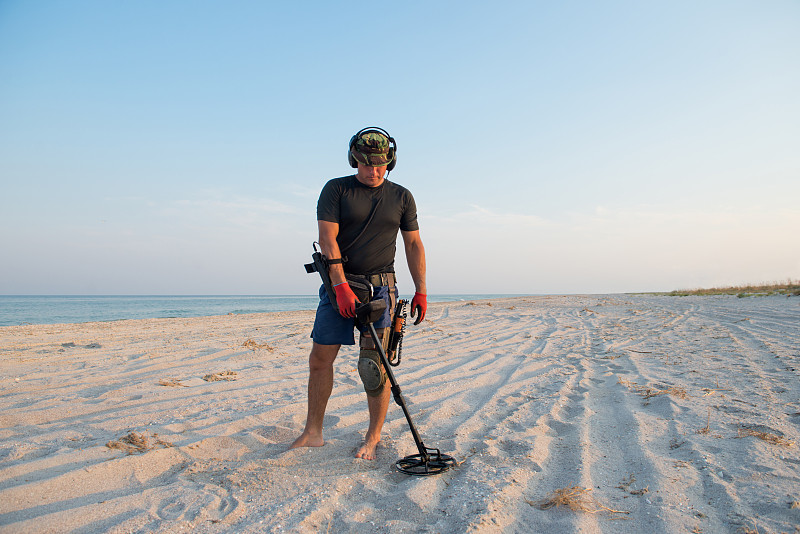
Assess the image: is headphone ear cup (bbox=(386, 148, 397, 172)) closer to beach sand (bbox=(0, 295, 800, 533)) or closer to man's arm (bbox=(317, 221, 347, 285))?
man's arm (bbox=(317, 221, 347, 285))

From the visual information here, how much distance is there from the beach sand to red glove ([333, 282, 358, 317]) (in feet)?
2.97

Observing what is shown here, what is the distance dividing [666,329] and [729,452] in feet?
21.6

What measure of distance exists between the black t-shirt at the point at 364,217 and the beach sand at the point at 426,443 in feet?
4.15

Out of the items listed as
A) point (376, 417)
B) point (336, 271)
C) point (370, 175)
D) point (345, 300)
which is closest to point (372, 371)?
point (376, 417)

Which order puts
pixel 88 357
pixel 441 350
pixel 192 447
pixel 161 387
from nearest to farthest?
pixel 192 447 < pixel 161 387 < pixel 88 357 < pixel 441 350

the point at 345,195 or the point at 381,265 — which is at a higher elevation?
the point at 345,195

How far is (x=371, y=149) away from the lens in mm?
3012

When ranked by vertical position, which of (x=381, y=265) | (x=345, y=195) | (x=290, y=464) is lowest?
(x=290, y=464)

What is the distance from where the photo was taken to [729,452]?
260 cm

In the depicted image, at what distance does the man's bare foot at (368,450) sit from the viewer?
2838mm

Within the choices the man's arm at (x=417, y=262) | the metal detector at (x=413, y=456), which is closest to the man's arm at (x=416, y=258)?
the man's arm at (x=417, y=262)

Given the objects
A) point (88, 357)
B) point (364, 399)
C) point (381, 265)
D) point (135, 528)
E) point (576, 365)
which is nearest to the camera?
point (135, 528)

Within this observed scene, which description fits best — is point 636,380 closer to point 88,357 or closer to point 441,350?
point 441,350

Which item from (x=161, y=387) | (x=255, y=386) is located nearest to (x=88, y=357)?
(x=161, y=387)
